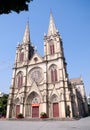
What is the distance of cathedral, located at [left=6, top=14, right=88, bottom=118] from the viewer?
26536 mm

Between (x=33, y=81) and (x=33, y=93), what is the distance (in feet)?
10.2

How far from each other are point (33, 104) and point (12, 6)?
1055 inches

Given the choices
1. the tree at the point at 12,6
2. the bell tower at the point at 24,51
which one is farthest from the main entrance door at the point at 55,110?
the tree at the point at 12,6

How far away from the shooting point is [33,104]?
2928cm

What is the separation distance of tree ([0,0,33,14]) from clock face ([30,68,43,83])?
2617 centimetres

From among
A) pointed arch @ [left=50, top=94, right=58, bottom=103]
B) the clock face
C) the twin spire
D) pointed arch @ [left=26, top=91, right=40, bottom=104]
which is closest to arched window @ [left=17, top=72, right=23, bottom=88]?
the clock face

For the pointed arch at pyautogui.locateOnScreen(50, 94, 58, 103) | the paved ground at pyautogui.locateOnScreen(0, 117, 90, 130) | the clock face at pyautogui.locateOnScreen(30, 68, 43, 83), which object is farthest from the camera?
the clock face at pyautogui.locateOnScreen(30, 68, 43, 83)

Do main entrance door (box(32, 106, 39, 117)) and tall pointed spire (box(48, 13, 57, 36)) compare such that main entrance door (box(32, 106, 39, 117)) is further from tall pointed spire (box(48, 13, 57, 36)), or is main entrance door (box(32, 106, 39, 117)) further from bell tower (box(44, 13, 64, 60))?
tall pointed spire (box(48, 13, 57, 36))

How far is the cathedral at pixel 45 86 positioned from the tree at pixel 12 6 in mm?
22661

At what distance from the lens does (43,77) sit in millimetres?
30875

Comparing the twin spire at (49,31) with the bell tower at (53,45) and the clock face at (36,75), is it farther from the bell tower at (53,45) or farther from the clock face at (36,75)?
the clock face at (36,75)

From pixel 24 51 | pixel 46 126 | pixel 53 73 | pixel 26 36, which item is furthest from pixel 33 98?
pixel 26 36

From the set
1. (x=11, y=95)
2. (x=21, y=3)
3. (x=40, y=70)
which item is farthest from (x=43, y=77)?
(x=21, y=3)

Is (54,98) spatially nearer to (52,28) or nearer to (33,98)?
(33,98)
